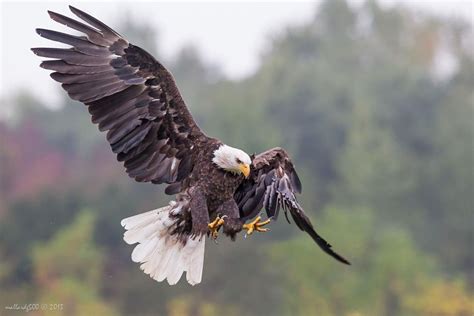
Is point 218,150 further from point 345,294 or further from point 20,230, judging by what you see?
point 345,294

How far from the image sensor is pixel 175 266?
798 cm

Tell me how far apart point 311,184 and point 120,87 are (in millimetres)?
26412

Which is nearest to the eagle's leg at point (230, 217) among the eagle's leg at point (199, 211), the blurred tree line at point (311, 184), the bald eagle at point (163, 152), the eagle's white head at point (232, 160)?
the bald eagle at point (163, 152)

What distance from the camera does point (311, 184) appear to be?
33625mm

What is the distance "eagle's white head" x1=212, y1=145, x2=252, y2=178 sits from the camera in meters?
7.42

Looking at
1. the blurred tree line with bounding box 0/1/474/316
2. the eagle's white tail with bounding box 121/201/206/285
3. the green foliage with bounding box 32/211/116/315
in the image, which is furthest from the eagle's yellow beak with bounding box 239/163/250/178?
the green foliage with bounding box 32/211/116/315

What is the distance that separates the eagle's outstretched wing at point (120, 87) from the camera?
732cm

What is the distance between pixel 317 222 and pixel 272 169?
20.6 meters

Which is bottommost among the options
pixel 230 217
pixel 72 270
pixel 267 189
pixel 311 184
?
pixel 230 217

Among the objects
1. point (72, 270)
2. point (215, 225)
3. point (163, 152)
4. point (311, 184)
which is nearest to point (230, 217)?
point (215, 225)

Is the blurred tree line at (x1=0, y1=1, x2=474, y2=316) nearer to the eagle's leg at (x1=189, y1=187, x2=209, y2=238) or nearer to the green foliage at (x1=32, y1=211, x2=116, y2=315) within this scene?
the green foliage at (x1=32, y1=211, x2=116, y2=315)

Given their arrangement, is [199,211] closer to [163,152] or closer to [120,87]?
[163,152]

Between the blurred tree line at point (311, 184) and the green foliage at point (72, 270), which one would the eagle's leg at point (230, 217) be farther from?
the green foliage at point (72, 270)

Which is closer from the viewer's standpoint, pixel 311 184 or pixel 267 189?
pixel 267 189
